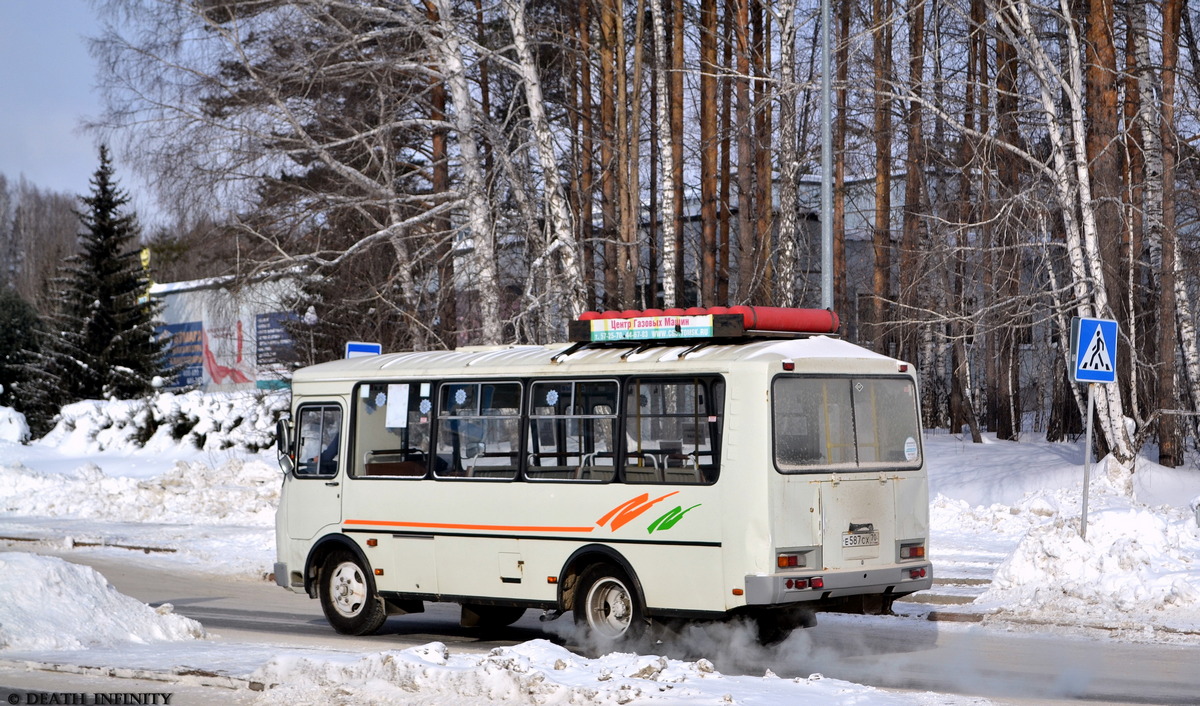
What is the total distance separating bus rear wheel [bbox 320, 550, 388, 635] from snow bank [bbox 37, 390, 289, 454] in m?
21.4

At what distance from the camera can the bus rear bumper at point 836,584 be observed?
9781 millimetres

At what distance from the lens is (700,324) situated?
10828 millimetres

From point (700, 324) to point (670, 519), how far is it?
1592 mm

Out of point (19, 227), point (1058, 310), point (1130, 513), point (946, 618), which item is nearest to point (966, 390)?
point (1058, 310)

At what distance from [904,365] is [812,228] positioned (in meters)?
37.9

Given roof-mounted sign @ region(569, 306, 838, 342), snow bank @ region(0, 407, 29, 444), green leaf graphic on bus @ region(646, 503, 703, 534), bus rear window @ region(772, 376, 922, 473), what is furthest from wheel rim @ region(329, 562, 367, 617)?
snow bank @ region(0, 407, 29, 444)

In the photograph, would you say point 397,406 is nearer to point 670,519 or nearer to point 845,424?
point 670,519

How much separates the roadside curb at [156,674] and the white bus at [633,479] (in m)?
3.15

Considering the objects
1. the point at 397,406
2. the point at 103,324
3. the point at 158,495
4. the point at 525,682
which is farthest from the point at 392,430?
the point at 103,324

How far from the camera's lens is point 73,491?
90.0 ft

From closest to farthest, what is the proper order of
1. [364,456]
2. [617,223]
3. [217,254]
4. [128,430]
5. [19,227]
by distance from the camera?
[364,456] → [217,254] → [617,223] → [128,430] → [19,227]

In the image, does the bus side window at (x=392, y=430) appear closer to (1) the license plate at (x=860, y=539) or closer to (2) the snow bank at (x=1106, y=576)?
(1) the license plate at (x=860, y=539)

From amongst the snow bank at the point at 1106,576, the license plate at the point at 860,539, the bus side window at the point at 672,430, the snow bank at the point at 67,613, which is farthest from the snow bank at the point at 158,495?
the license plate at the point at 860,539

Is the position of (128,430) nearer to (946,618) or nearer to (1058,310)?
(1058,310)
